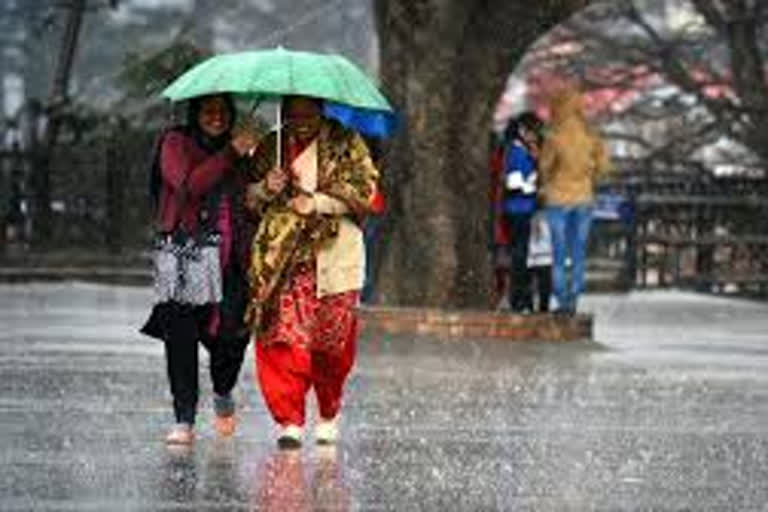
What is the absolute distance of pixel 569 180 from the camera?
21.0 m

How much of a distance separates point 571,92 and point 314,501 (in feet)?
37.3

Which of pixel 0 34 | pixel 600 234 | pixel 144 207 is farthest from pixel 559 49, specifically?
pixel 0 34

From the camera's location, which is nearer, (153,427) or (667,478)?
(667,478)

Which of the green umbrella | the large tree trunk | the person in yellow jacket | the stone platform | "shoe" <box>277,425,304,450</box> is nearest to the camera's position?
the green umbrella

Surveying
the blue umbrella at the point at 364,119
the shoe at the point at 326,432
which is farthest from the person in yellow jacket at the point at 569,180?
the shoe at the point at 326,432

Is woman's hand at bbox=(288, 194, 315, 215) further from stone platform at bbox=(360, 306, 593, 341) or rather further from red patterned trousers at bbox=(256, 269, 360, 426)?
stone platform at bbox=(360, 306, 593, 341)

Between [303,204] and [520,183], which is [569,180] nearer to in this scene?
[520,183]

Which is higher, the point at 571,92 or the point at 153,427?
the point at 571,92

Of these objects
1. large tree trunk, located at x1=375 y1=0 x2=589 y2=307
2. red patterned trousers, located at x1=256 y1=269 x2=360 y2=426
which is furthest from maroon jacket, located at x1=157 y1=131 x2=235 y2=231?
large tree trunk, located at x1=375 y1=0 x2=589 y2=307

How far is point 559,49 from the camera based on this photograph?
148 ft

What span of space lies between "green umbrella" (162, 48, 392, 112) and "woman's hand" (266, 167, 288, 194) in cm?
32

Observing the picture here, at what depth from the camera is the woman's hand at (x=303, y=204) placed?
12.0 m

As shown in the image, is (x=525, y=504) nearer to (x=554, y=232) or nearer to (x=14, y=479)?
(x=14, y=479)

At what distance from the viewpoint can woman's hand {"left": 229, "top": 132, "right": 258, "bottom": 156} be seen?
12070 mm
